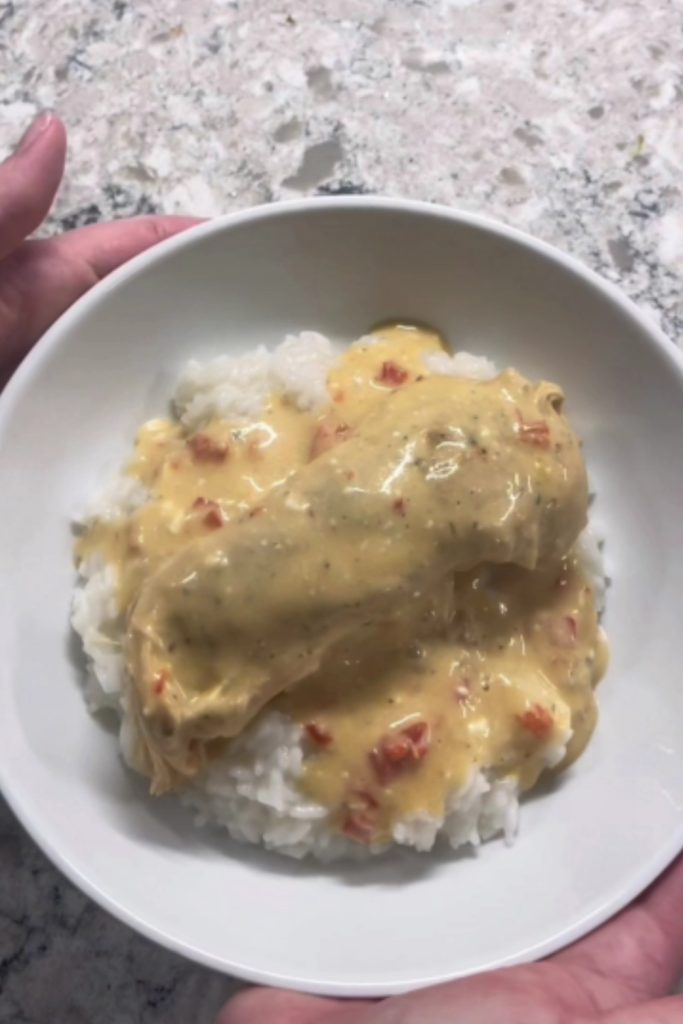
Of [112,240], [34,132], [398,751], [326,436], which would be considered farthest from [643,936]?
[34,132]

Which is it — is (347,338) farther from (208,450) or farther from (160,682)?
(160,682)

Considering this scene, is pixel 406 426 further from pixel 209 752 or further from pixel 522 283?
pixel 209 752

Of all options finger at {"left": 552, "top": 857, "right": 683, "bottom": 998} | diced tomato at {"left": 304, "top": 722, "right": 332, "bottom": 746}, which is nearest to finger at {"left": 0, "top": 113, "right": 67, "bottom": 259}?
diced tomato at {"left": 304, "top": 722, "right": 332, "bottom": 746}

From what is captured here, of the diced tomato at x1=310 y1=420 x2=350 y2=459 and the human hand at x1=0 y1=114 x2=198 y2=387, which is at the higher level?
the human hand at x1=0 y1=114 x2=198 y2=387

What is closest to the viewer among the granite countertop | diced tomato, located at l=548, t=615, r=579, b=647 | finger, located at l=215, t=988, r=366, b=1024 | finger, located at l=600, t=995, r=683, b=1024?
finger, located at l=600, t=995, r=683, b=1024

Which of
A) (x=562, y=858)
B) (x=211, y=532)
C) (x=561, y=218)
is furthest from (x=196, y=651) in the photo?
(x=561, y=218)

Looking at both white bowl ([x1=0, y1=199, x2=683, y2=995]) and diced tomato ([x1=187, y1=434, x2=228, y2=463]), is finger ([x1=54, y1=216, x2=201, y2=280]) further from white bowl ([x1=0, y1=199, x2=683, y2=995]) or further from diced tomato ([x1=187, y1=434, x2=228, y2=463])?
diced tomato ([x1=187, y1=434, x2=228, y2=463])
